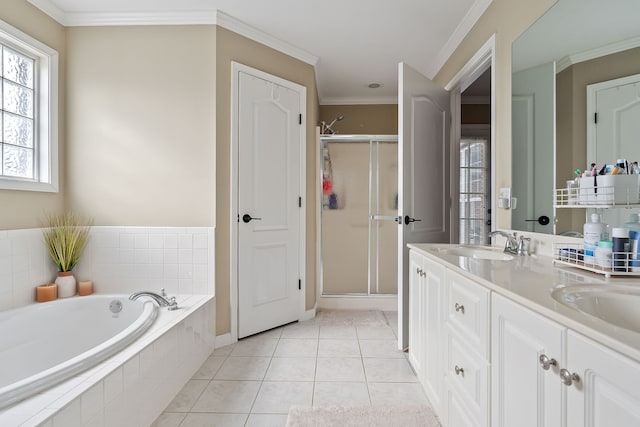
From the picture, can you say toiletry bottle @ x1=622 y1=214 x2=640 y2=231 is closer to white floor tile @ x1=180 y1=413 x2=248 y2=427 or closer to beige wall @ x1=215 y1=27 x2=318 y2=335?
white floor tile @ x1=180 y1=413 x2=248 y2=427

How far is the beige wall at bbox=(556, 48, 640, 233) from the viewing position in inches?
43.9

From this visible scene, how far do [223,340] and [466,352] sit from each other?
1.85 m

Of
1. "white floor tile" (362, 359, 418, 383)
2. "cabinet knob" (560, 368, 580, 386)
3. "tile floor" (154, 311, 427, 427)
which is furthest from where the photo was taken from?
"white floor tile" (362, 359, 418, 383)

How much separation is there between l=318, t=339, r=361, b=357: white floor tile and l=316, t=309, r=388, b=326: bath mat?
0.42 meters

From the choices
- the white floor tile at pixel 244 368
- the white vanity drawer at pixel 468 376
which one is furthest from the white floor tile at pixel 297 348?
the white vanity drawer at pixel 468 376

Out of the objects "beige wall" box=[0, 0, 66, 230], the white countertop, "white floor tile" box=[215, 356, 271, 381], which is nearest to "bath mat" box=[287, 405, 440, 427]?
"white floor tile" box=[215, 356, 271, 381]

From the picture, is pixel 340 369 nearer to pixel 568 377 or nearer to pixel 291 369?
pixel 291 369

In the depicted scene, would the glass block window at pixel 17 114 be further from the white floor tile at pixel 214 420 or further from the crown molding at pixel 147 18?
the white floor tile at pixel 214 420

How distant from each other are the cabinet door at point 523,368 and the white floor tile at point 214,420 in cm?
117

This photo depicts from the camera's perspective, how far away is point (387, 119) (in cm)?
419

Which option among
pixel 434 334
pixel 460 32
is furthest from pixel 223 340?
pixel 460 32

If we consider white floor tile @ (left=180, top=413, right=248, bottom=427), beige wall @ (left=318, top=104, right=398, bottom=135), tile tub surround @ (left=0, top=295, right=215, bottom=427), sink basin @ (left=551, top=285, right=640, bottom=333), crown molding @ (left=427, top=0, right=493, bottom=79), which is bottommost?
white floor tile @ (left=180, top=413, right=248, bottom=427)

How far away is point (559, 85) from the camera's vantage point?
4.46 feet

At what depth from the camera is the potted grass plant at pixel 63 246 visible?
2.27 m
